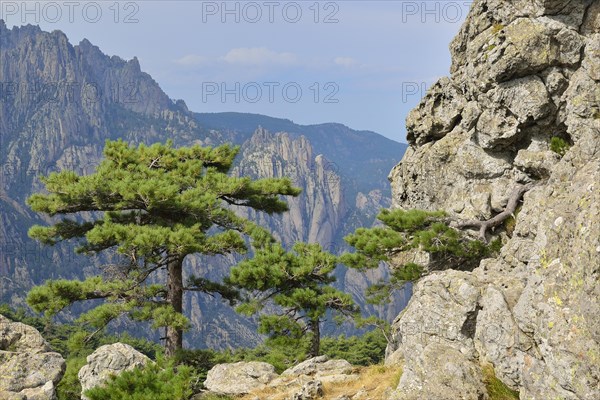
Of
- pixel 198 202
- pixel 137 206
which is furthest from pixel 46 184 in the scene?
pixel 198 202

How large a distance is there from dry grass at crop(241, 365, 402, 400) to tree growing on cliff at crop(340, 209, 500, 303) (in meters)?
5.80

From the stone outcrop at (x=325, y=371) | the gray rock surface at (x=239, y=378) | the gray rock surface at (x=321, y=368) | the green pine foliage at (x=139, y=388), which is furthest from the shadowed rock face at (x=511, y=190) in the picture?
the green pine foliage at (x=139, y=388)

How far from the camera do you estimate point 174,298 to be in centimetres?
1973

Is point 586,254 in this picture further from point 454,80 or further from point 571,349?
point 454,80

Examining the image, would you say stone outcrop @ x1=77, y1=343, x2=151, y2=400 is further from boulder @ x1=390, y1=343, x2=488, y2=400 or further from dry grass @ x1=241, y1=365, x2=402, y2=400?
boulder @ x1=390, y1=343, x2=488, y2=400

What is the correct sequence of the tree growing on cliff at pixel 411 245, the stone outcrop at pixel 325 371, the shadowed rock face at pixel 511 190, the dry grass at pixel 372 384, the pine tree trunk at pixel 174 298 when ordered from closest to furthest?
the shadowed rock face at pixel 511 190
the dry grass at pixel 372 384
the stone outcrop at pixel 325 371
the tree growing on cliff at pixel 411 245
the pine tree trunk at pixel 174 298

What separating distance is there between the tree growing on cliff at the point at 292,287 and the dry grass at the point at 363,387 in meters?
5.18

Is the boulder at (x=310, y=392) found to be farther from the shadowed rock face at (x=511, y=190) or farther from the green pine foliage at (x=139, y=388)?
the green pine foliage at (x=139, y=388)

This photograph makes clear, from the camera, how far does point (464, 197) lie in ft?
72.0

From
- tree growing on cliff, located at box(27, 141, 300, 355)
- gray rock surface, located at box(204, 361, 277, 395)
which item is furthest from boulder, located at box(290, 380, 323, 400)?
tree growing on cliff, located at box(27, 141, 300, 355)

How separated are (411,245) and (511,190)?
437 cm

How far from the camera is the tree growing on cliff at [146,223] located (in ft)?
56.5

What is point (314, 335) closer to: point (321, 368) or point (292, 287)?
point (292, 287)

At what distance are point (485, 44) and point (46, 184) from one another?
17492mm
